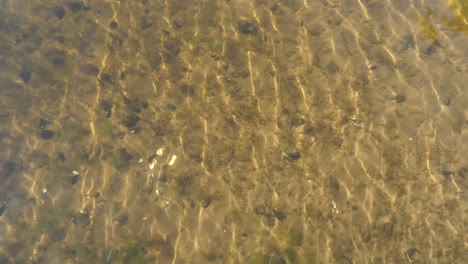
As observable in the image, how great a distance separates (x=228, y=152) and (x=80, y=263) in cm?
287

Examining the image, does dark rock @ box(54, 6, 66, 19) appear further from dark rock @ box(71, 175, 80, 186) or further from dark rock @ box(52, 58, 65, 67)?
dark rock @ box(71, 175, 80, 186)

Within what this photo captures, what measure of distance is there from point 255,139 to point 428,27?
3.26 metres

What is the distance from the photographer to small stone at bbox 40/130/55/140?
672 centimetres

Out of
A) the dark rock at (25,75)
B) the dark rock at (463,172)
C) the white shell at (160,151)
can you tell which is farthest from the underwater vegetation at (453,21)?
the dark rock at (25,75)

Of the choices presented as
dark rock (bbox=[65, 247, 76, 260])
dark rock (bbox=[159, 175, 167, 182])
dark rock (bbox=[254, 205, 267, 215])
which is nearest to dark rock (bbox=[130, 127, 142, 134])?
dark rock (bbox=[159, 175, 167, 182])

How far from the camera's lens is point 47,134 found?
675 centimetres

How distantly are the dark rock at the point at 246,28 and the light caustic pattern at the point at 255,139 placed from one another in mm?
28

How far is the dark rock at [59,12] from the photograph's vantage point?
7789mm

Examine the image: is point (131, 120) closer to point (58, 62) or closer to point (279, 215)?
point (58, 62)

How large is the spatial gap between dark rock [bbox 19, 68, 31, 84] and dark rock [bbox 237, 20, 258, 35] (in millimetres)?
4370

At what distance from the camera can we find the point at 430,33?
5.76 m

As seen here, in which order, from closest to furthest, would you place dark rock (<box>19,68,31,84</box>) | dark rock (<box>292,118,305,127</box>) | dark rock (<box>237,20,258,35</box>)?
1. dark rock (<box>292,118,305,127</box>)
2. dark rock (<box>237,20,258,35</box>)
3. dark rock (<box>19,68,31,84</box>)

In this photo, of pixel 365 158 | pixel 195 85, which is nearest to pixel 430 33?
pixel 365 158

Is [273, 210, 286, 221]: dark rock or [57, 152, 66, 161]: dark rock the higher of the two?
[273, 210, 286, 221]: dark rock
